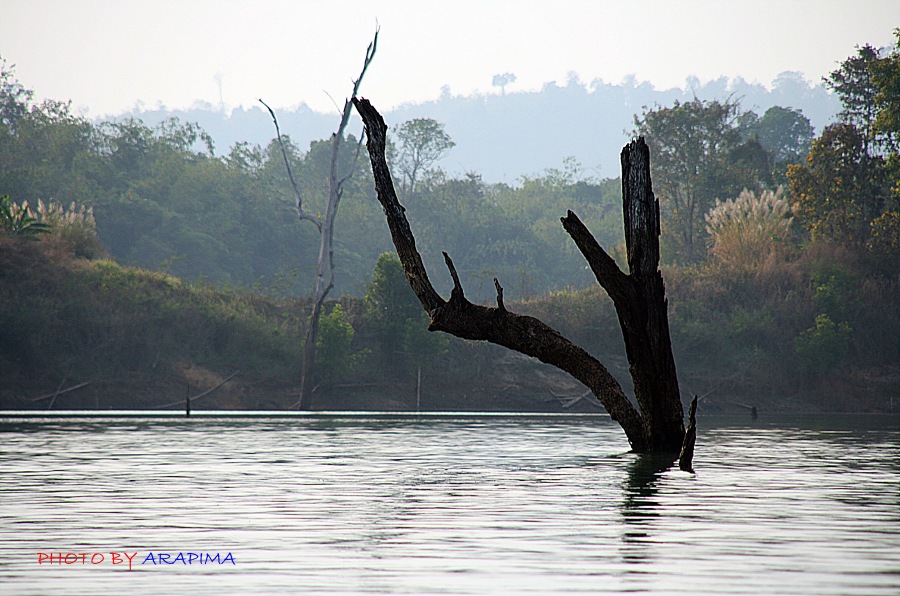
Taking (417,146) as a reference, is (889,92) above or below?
below

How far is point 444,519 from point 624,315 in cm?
779

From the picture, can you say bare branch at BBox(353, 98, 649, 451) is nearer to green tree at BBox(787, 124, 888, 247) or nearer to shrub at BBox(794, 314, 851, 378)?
shrub at BBox(794, 314, 851, 378)

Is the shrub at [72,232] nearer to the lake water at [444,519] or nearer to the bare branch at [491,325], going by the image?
the lake water at [444,519]

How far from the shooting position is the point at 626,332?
18.0 metres

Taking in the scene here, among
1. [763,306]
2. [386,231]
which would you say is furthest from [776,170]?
[386,231]

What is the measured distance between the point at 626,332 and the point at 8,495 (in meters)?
9.19

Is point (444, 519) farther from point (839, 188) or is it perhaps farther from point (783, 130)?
point (783, 130)

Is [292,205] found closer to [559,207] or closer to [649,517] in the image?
[559,207]

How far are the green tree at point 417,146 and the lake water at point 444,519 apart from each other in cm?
8118

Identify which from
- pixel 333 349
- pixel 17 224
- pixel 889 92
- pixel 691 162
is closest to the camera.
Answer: pixel 333 349

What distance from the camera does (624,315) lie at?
1780cm

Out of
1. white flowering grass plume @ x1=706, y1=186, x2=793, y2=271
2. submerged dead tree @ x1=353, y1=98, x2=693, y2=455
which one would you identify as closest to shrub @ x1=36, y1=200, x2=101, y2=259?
white flowering grass plume @ x1=706, y1=186, x2=793, y2=271

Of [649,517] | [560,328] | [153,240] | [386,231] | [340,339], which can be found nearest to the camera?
[649,517]

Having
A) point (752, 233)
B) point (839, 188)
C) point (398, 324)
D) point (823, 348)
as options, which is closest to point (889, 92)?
point (839, 188)
